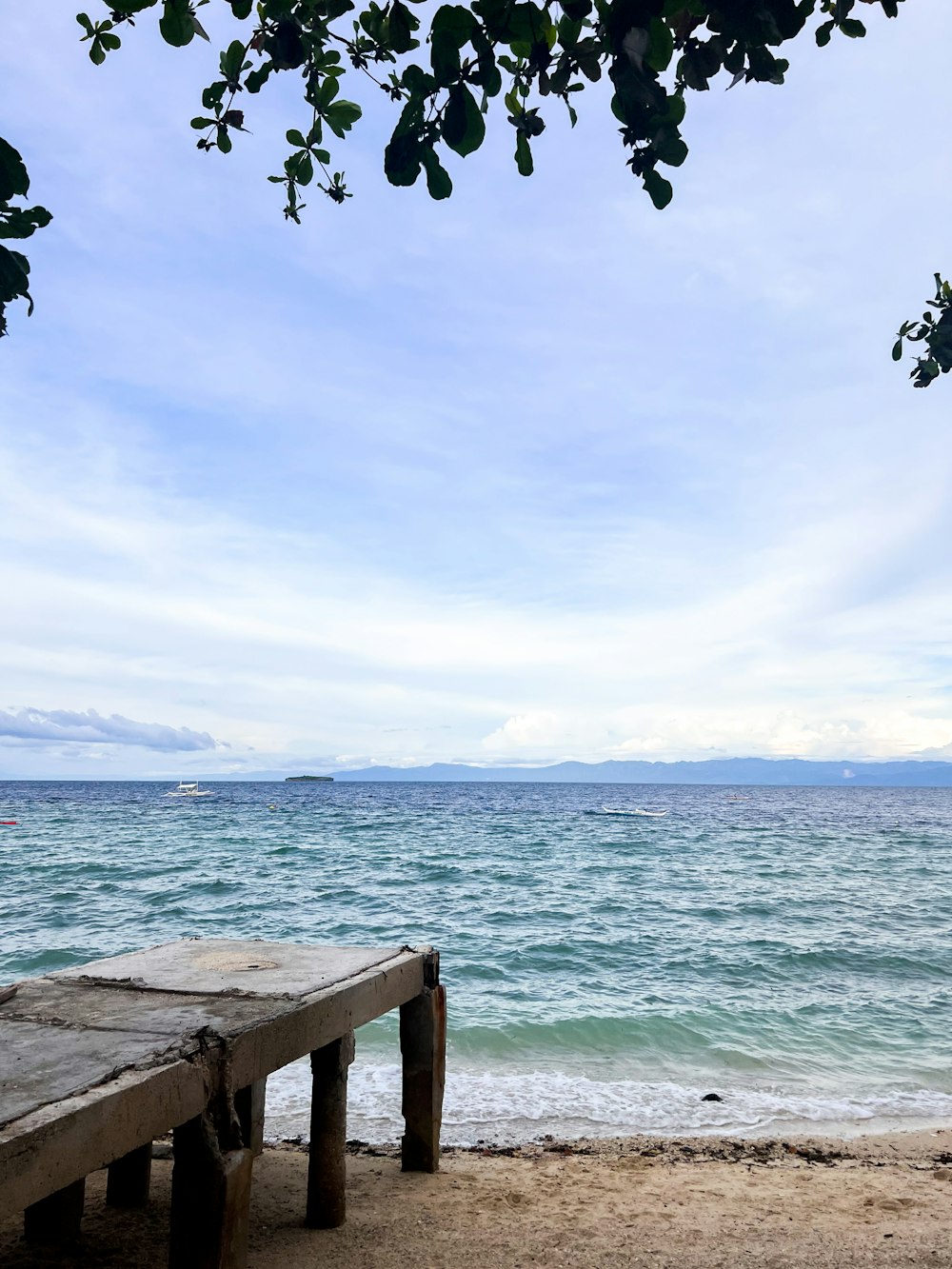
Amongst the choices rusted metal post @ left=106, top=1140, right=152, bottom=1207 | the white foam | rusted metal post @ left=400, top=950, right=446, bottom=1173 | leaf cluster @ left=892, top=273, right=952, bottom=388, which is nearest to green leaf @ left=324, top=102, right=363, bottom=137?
leaf cluster @ left=892, top=273, right=952, bottom=388

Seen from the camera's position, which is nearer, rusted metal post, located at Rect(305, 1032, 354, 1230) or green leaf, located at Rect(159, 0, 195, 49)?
green leaf, located at Rect(159, 0, 195, 49)

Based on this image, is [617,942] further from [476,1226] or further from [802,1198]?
[476,1226]

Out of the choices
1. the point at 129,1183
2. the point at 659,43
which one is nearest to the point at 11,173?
the point at 659,43

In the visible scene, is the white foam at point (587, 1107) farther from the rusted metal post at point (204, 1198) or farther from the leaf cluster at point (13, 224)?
the leaf cluster at point (13, 224)

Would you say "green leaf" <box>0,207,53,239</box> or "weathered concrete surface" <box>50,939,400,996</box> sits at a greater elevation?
"green leaf" <box>0,207,53,239</box>

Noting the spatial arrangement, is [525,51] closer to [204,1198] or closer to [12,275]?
[12,275]

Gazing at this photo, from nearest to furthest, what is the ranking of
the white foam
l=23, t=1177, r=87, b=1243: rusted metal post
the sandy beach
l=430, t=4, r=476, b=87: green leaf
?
l=430, t=4, r=476, b=87: green leaf
l=23, t=1177, r=87, b=1243: rusted metal post
the sandy beach
the white foam

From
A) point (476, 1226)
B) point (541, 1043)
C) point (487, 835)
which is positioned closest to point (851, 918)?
point (541, 1043)

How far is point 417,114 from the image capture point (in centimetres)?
251

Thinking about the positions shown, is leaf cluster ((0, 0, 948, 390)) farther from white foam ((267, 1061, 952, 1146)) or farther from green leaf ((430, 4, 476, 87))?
white foam ((267, 1061, 952, 1146))

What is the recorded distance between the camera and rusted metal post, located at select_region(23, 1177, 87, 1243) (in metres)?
4.77

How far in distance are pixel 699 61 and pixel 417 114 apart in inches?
35.1

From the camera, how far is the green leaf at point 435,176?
2.55m

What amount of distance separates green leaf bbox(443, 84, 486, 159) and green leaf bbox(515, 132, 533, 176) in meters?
0.27
